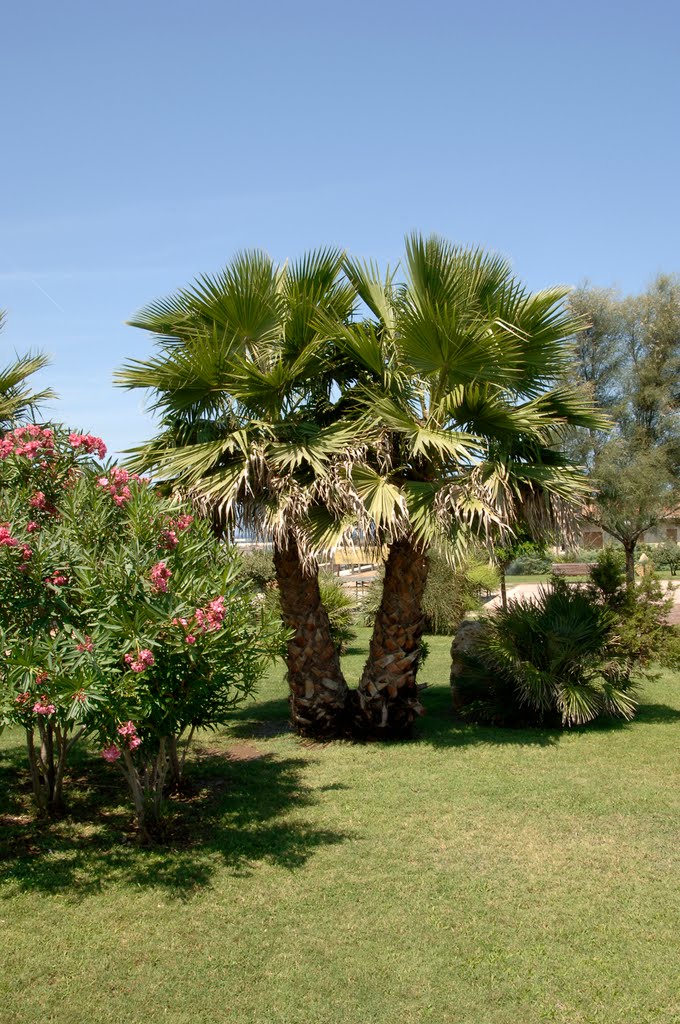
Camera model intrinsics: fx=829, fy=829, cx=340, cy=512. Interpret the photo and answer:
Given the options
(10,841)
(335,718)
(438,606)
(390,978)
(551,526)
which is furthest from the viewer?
(438,606)

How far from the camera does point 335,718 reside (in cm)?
955

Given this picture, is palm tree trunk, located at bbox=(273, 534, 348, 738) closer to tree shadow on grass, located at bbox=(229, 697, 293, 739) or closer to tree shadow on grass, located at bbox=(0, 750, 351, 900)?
tree shadow on grass, located at bbox=(229, 697, 293, 739)

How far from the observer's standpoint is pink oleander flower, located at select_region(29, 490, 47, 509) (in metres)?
5.74

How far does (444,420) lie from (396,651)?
8.74 feet

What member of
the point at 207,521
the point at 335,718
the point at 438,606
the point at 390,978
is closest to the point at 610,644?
the point at 335,718

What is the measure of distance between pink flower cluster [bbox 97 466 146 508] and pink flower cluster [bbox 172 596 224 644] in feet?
3.56

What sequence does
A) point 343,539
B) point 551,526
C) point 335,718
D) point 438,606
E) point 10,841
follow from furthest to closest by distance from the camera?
point 438,606, point 335,718, point 551,526, point 343,539, point 10,841

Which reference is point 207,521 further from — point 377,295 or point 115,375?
point 377,295

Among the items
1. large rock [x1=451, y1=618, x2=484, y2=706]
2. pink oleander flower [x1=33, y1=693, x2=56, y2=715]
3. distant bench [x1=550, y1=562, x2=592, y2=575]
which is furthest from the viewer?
distant bench [x1=550, y1=562, x2=592, y2=575]

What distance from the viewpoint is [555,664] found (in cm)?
950

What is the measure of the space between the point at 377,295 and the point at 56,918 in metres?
6.62

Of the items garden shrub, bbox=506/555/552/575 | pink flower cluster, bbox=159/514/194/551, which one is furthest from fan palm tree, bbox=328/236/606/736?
garden shrub, bbox=506/555/552/575

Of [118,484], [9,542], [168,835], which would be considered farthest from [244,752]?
[9,542]

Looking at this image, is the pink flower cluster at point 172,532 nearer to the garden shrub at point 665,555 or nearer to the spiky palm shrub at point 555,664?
the spiky palm shrub at point 555,664
